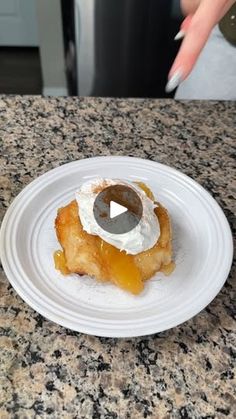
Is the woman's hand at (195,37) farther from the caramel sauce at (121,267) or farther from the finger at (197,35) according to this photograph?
the caramel sauce at (121,267)

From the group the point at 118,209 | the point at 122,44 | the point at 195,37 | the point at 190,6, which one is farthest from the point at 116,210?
the point at 122,44

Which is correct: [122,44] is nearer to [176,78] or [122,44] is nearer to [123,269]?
[176,78]

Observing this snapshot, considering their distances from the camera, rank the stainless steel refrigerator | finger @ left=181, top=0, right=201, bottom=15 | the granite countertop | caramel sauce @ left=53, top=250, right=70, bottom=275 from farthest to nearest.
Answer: the stainless steel refrigerator → finger @ left=181, top=0, right=201, bottom=15 → caramel sauce @ left=53, top=250, right=70, bottom=275 → the granite countertop

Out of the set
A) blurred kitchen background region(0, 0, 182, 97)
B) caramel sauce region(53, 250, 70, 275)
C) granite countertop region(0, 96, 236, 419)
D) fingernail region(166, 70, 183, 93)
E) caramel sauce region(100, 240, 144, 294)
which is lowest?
blurred kitchen background region(0, 0, 182, 97)

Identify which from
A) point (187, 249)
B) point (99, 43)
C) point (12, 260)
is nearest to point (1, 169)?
point (12, 260)

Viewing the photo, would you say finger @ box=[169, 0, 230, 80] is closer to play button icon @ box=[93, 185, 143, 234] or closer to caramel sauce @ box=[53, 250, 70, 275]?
play button icon @ box=[93, 185, 143, 234]

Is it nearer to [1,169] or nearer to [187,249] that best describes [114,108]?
[1,169]

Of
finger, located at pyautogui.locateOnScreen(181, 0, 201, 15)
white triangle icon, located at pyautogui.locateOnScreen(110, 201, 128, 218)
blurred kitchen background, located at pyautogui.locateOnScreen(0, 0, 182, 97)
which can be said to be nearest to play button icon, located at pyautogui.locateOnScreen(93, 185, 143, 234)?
white triangle icon, located at pyautogui.locateOnScreen(110, 201, 128, 218)

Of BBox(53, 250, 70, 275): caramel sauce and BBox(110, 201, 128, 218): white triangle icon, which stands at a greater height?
BBox(110, 201, 128, 218): white triangle icon
